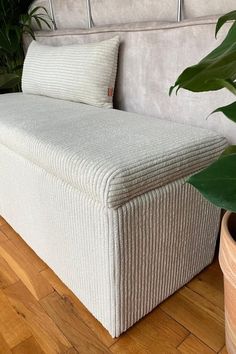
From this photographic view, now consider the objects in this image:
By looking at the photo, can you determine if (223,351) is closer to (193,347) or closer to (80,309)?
(193,347)

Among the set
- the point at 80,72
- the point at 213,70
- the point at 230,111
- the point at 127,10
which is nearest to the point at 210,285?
the point at 230,111

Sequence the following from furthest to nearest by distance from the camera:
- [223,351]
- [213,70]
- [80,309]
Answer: [80,309], [223,351], [213,70]

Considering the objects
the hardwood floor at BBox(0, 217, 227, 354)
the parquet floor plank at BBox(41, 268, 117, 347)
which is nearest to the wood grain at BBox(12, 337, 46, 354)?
the hardwood floor at BBox(0, 217, 227, 354)

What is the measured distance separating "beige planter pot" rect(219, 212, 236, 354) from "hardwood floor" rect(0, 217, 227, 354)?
0.11 meters

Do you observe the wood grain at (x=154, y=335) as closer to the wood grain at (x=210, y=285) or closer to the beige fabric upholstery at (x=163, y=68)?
the wood grain at (x=210, y=285)

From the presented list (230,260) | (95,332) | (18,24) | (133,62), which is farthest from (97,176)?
(18,24)

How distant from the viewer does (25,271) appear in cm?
95

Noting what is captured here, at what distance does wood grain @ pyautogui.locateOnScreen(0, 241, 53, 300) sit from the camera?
2.86 feet

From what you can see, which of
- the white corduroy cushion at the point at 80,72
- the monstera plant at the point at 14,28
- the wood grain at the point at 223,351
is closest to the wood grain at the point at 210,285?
the wood grain at the point at 223,351

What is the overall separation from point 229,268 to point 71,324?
0.45 m

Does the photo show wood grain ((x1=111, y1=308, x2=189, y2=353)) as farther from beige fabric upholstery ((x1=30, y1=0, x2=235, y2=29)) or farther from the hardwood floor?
beige fabric upholstery ((x1=30, y1=0, x2=235, y2=29))

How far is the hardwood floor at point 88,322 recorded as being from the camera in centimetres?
70

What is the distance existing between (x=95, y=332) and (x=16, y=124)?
0.60 meters

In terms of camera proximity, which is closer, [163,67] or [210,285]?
[210,285]
